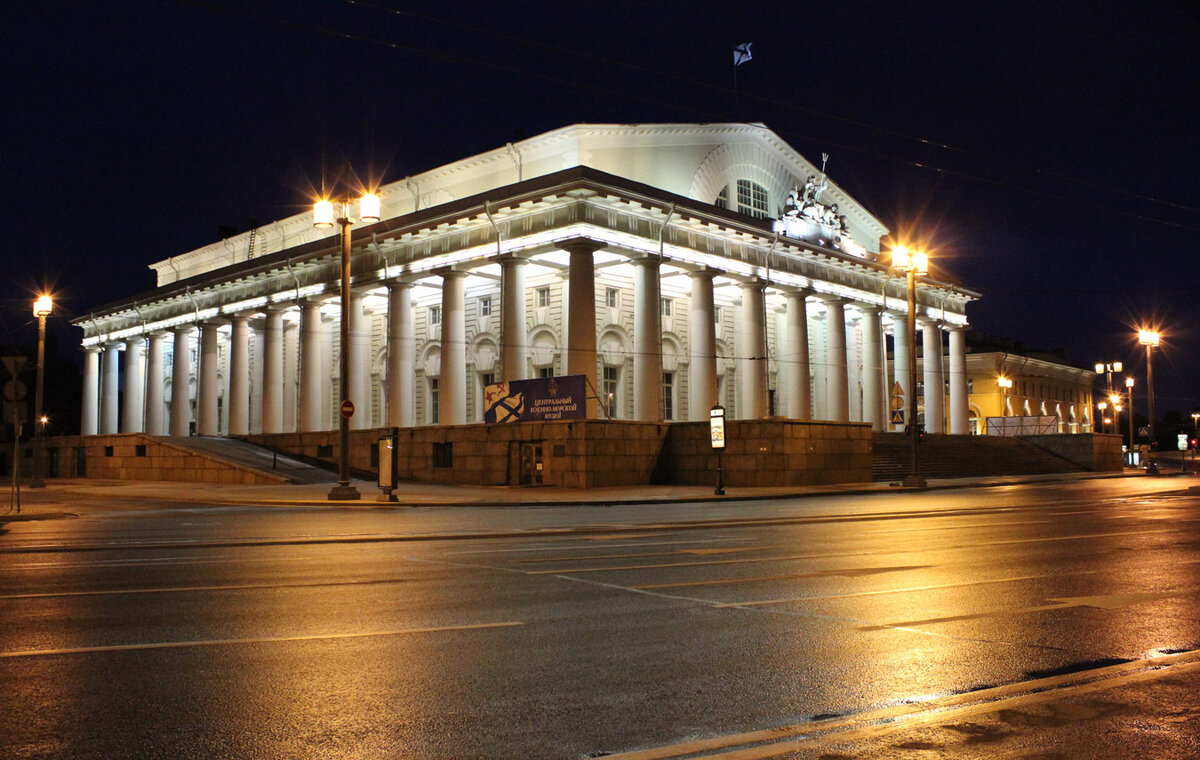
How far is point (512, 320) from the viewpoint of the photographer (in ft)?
128

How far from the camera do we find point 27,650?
705cm

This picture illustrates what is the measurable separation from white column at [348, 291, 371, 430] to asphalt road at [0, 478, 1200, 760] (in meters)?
35.4

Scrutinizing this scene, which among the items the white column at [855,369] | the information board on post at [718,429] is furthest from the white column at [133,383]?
the information board on post at [718,429]

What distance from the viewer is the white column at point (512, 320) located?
38875mm

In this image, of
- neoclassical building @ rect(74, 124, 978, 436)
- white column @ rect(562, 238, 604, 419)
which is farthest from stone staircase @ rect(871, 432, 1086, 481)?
white column @ rect(562, 238, 604, 419)

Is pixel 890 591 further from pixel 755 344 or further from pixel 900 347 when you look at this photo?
pixel 900 347

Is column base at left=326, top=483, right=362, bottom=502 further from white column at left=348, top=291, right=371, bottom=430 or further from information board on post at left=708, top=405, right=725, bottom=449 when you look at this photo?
white column at left=348, top=291, right=371, bottom=430

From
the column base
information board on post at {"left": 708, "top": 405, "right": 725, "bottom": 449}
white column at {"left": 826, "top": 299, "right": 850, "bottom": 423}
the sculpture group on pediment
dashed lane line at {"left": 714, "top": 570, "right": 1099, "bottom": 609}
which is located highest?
the sculpture group on pediment

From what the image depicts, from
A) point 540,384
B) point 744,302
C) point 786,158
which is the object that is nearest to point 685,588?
point 540,384

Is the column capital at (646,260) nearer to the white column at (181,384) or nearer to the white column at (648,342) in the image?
the white column at (648,342)

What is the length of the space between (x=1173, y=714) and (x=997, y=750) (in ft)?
4.20

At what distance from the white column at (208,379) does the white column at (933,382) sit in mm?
39754

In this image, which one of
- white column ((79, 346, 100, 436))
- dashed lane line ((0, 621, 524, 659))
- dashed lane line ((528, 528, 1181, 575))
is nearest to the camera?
dashed lane line ((0, 621, 524, 659))

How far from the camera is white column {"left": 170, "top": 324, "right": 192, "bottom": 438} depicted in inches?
2295
